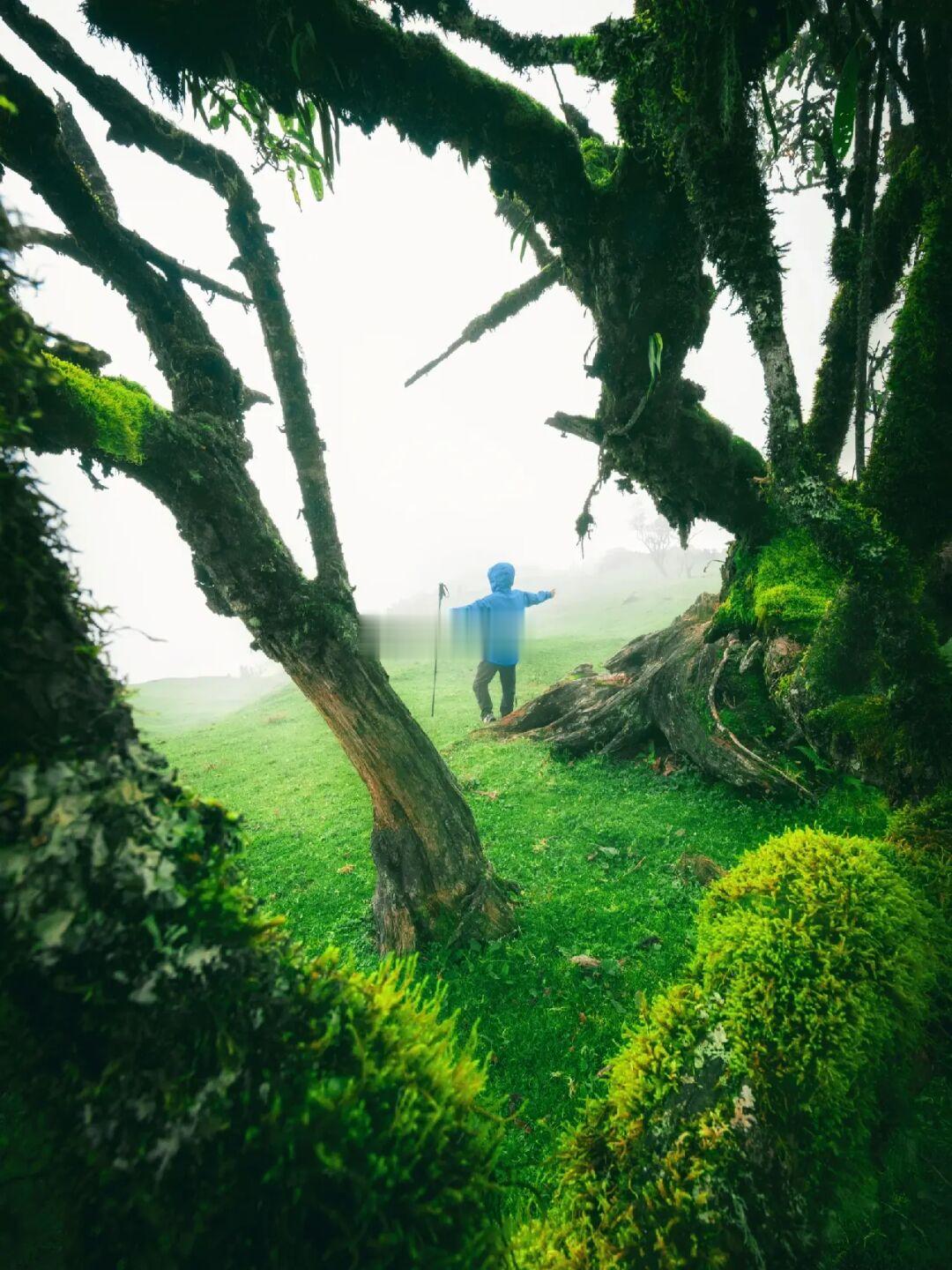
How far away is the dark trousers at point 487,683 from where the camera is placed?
1246 cm

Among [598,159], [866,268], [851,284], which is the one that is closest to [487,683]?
[851,284]

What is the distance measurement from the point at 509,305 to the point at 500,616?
6.54 meters

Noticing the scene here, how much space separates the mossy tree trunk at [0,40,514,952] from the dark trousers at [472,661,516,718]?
7.33 m

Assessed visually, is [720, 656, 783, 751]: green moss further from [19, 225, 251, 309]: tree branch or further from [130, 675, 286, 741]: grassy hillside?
[130, 675, 286, 741]: grassy hillside

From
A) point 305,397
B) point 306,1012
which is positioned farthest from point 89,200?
point 306,1012

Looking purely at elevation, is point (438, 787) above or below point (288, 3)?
below

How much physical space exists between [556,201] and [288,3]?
2.39 metres

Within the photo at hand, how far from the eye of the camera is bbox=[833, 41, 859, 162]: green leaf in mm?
3002

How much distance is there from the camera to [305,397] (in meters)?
4.69

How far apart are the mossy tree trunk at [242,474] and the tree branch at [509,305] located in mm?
2462

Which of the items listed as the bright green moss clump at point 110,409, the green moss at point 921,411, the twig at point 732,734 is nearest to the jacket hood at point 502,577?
the twig at point 732,734

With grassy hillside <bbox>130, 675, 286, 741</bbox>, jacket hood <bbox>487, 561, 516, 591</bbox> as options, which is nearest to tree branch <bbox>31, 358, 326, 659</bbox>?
jacket hood <bbox>487, 561, 516, 591</bbox>

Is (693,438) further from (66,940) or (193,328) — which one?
(66,940)

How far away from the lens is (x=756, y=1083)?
6.50ft
